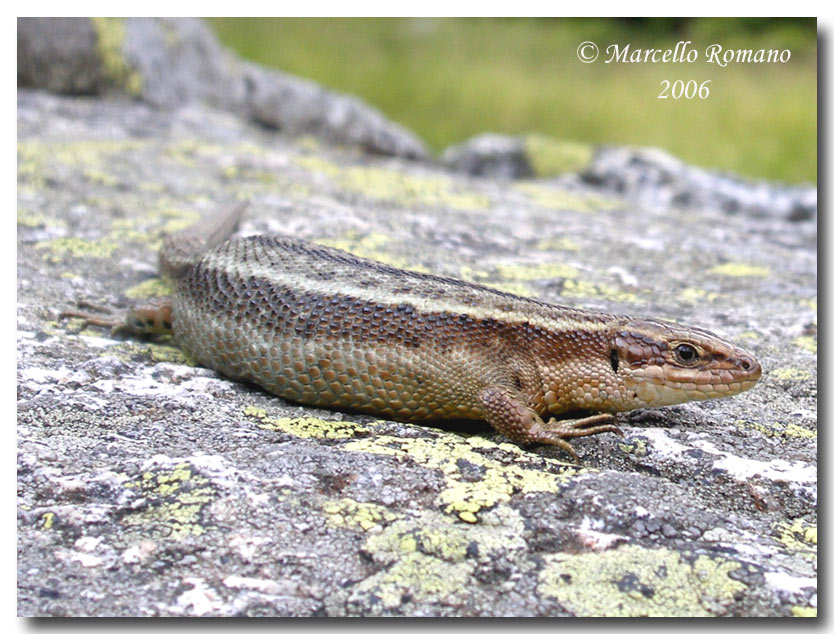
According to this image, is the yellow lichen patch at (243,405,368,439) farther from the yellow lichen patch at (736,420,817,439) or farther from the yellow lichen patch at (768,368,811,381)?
the yellow lichen patch at (768,368,811,381)

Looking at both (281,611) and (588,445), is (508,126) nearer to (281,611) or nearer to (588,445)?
(588,445)

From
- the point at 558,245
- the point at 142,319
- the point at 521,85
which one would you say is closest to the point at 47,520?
the point at 142,319

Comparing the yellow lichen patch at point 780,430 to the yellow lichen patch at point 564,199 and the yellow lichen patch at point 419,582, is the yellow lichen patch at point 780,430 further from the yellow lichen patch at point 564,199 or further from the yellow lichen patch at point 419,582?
the yellow lichen patch at point 564,199

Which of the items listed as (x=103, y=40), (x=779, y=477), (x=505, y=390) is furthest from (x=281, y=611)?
(x=103, y=40)

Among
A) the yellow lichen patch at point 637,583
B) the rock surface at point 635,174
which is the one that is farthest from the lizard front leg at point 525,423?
the rock surface at point 635,174

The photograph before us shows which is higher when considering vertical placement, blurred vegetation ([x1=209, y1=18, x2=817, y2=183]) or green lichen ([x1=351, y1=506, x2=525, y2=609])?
blurred vegetation ([x1=209, y1=18, x2=817, y2=183])

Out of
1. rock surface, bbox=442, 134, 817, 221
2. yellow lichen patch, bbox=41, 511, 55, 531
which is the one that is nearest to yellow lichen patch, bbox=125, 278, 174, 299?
yellow lichen patch, bbox=41, 511, 55, 531
